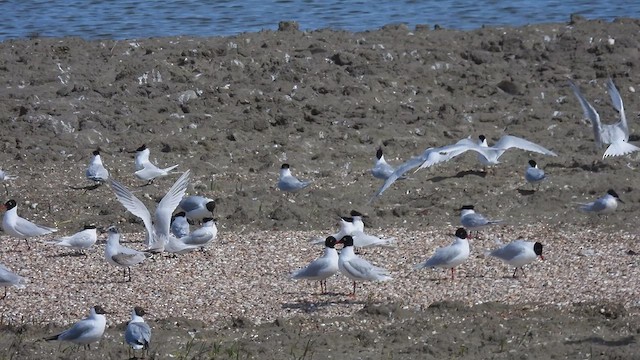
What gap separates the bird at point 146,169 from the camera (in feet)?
42.9

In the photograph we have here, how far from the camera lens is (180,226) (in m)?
11.8

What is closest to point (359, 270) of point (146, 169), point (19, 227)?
point (19, 227)

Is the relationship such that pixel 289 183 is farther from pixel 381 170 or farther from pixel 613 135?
pixel 613 135

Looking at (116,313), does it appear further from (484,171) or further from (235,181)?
(484,171)

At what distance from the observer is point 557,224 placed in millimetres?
12188

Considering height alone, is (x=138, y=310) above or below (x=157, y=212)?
above

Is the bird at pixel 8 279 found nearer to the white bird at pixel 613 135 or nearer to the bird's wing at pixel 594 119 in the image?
the white bird at pixel 613 135

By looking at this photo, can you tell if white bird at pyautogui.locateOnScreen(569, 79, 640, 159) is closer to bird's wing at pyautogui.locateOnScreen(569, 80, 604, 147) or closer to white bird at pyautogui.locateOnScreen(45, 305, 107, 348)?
bird's wing at pyautogui.locateOnScreen(569, 80, 604, 147)

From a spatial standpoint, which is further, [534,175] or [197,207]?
[534,175]

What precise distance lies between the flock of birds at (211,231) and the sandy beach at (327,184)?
0.52 feet

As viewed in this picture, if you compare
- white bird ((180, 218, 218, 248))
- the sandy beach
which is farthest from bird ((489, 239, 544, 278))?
white bird ((180, 218, 218, 248))

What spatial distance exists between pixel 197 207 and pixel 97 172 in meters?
1.32

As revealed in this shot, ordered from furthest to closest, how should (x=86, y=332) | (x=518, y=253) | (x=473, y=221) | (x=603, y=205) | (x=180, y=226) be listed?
(x=603, y=205), (x=180, y=226), (x=473, y=221), (x=518, y=253), (x=86, y=332)

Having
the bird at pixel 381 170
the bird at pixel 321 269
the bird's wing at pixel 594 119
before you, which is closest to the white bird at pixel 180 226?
the bird at pixel 321 269
